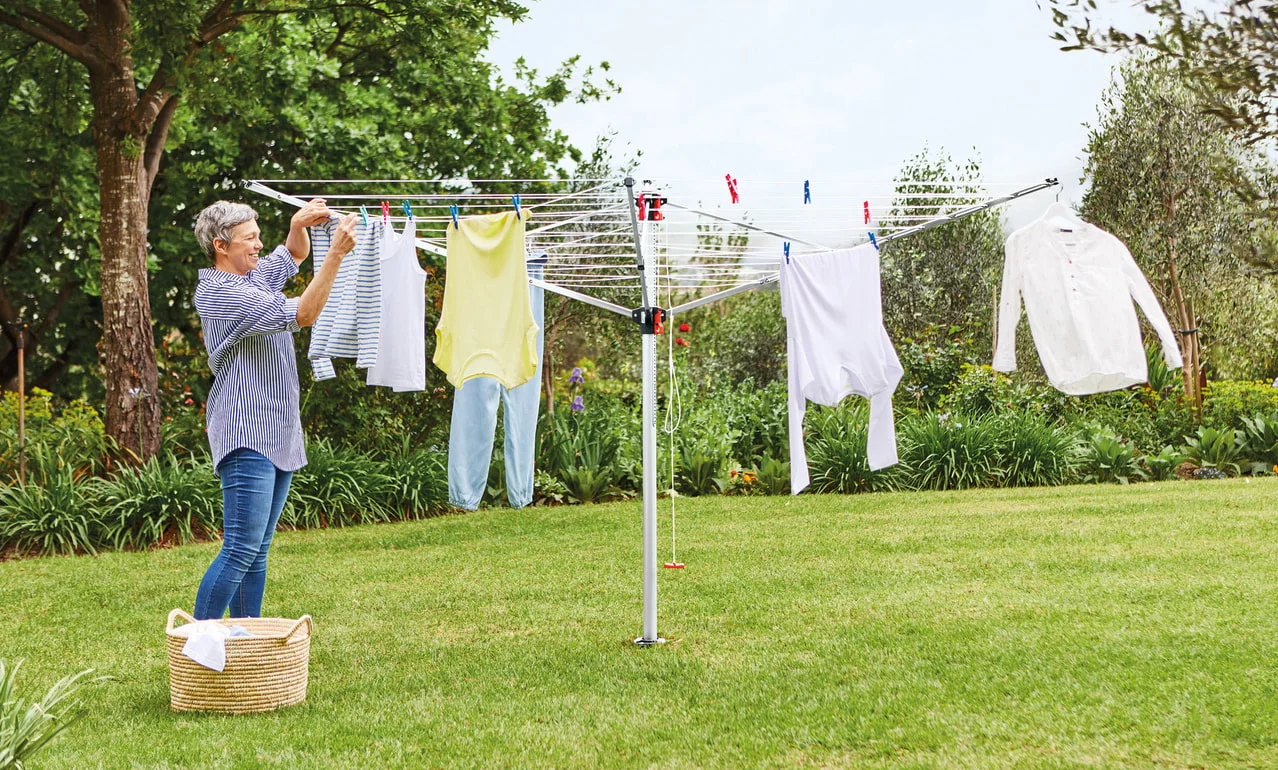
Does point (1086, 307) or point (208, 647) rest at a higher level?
point (1086, 307)

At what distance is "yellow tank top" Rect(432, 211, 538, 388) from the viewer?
423 centimetres

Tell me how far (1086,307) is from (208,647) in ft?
11.4

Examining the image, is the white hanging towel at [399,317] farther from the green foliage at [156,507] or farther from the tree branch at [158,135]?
the tree branch at [158,135]

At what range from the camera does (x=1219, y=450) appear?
10.2 meters

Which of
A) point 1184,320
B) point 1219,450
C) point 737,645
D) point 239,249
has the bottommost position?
point 737,645

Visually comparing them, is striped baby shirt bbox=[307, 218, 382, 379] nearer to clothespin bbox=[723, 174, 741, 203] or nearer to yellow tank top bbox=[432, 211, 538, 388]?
yellow tank top bbox=[432, 211, 538, 388]

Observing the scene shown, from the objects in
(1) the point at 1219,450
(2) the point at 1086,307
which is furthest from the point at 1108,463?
(2) the point at 1086,307

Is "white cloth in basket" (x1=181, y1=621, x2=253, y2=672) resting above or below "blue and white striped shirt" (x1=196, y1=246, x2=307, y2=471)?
below

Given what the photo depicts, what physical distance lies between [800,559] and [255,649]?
11.5 ft

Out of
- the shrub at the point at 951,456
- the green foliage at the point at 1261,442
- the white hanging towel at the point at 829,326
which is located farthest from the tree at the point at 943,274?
the white hanging towel at the point at 829,326

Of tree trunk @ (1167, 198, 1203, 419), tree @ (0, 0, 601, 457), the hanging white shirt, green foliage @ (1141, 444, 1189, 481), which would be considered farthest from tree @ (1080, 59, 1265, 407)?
the hanging white shirt

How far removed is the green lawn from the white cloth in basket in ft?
0.63

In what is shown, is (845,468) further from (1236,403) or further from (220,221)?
(220,221)

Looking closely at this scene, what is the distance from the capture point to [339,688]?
402 cm
